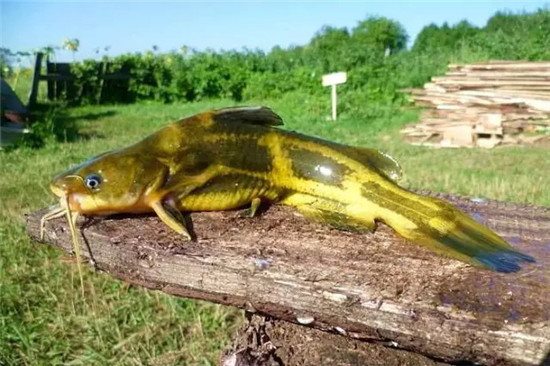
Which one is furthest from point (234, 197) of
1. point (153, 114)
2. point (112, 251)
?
point (153, 114)

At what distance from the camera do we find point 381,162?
1523 millimetres

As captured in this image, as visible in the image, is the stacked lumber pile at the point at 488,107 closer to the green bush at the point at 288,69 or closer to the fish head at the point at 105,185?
the green bush at the point at 288,69

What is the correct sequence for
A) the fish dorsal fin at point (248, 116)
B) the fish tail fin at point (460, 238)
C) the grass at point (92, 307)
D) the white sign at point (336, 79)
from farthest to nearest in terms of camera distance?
the white sign at point (336, 79) → the grass at point (92, 307) → the fish dorsal fin at point (248, 116) → the fish tail fin at point (460, 238)

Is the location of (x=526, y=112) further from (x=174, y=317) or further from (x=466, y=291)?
(x=466, y=291)

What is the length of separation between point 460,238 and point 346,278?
1.02 ft

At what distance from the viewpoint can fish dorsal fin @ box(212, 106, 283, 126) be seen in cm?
149

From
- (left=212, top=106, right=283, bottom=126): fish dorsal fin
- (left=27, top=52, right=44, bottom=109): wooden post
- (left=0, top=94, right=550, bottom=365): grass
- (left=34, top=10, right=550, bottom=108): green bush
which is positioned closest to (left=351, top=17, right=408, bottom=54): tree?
(left=34, top=10, right=550, bottom=108): green bush

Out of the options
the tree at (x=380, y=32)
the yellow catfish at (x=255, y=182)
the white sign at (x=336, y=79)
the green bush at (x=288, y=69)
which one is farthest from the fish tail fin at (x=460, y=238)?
the tree at (x=380, y=32)

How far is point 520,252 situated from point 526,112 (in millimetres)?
8931

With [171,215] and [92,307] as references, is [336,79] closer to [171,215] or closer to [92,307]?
[92,307]

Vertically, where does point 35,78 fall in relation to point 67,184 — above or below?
below

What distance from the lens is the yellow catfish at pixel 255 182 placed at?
1.32 m

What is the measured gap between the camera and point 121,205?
1.35 metres

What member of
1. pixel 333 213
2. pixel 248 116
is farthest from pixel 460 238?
pixel 248 116
